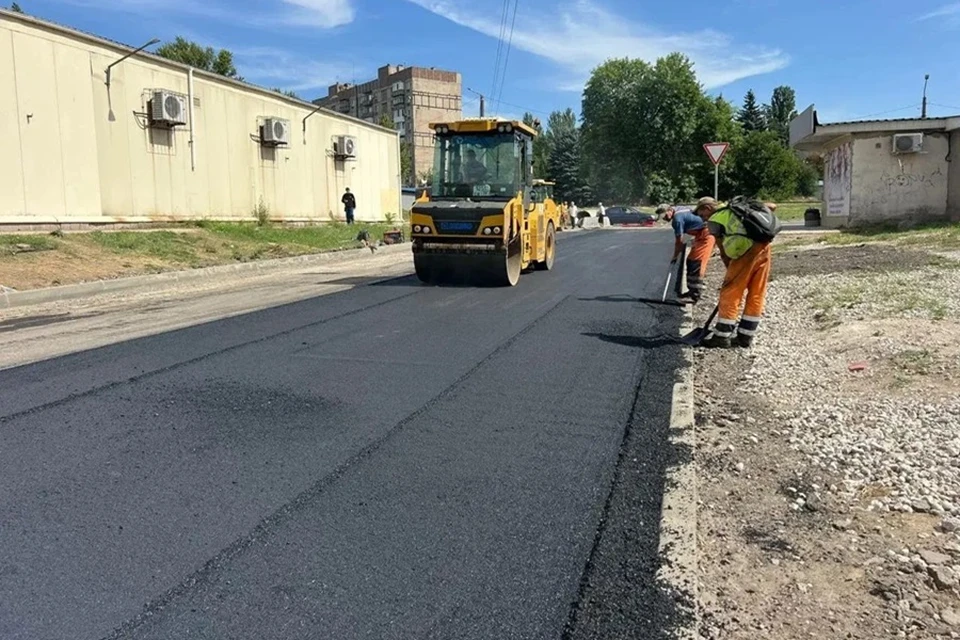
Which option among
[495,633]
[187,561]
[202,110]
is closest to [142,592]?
[187,561]

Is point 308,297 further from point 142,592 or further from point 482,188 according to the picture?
point 142,592

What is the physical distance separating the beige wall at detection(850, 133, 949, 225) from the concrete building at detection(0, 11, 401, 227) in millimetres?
19537

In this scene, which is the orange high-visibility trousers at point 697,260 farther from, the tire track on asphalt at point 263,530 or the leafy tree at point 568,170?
the leafy tree at point 568,170

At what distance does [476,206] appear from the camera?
12.2 metres

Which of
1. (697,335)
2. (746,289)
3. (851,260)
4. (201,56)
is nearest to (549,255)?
(851,260)

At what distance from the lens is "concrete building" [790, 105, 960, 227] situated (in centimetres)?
2195

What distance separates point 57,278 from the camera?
547 inches

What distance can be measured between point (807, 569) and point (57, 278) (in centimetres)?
1424

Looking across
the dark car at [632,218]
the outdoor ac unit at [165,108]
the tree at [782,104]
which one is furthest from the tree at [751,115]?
the outdoor ac unit at [165,108]

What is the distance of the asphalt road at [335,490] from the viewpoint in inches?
114

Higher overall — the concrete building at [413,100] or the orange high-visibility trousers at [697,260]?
the concrete building at [413,100]

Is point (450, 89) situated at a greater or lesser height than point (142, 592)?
greater

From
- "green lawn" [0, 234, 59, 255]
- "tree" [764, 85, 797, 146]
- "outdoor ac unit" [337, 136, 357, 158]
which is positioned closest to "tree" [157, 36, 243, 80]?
"outdoor ac unit" [337, 136, 357, 158]

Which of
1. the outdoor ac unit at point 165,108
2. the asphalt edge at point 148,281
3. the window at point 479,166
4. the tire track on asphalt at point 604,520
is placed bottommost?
the tire track on asphalt at point 604,520
